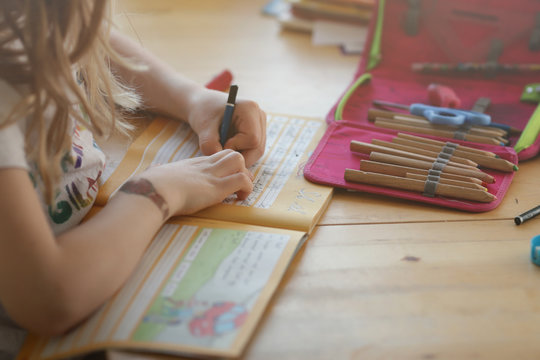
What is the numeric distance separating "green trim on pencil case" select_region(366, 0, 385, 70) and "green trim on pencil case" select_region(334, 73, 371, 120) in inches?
2.6

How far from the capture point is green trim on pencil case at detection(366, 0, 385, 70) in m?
1.07

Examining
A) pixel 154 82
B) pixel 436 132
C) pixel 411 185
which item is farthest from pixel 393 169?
pixel 154 82

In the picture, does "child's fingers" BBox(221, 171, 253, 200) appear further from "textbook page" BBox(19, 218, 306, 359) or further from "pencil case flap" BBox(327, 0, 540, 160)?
"pencil case flap" BBox(327, 0, 540, 160)

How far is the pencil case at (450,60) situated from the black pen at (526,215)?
0.18 meters

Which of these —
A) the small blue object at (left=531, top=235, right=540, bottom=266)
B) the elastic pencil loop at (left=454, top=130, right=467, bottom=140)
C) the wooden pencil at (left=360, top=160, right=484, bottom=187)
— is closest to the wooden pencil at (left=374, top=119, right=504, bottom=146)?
the elastic pencil loop at (left=454, top=130, right=467, bottom=140)

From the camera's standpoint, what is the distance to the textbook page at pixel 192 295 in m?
0.50

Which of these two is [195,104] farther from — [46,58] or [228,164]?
[46,58]

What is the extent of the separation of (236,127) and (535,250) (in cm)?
39

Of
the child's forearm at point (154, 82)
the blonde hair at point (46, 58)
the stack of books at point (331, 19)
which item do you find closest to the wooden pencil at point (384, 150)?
the child's forearm at point (154, 82)

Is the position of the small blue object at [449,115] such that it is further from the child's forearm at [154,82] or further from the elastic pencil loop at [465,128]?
the child's forearm at [154,82]

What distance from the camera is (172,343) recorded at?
0.49 meters

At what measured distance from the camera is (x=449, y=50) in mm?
1079

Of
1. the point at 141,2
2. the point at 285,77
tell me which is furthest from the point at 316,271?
the point at 141,2

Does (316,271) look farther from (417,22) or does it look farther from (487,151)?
(417,22)
